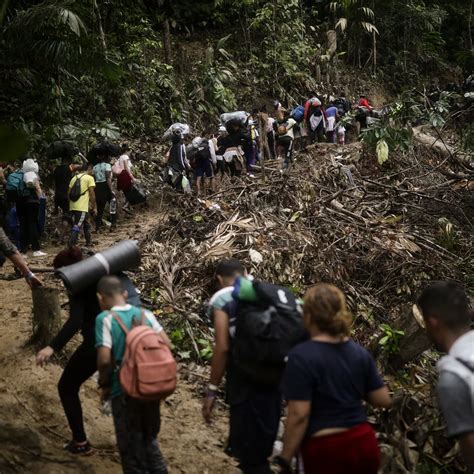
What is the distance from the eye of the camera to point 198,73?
2061 cm

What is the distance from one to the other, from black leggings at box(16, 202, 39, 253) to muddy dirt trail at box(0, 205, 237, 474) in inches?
124

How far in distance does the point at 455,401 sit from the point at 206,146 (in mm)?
10783

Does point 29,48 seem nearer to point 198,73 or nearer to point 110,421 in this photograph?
point 110,421

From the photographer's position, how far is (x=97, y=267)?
14.4ft

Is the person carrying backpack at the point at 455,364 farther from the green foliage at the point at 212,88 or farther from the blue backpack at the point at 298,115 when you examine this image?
the green foliage at the point at 212,88

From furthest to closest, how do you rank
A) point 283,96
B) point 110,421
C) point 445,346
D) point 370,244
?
point 283,96 → point 370,244 → point 110,421 → point 445,346

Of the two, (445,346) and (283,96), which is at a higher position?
(445,346)

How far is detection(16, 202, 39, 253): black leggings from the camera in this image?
32.1 feet

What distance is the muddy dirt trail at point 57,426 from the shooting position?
4.73 m

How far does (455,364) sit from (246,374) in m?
1.28

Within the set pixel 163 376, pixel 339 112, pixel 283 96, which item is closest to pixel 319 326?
pixel 163 376

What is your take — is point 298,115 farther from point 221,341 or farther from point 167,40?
point 221,341

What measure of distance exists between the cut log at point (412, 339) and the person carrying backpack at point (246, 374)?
9.94 ft

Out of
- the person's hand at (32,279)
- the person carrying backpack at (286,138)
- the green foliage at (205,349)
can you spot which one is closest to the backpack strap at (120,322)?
the person's hand at (32,279)
